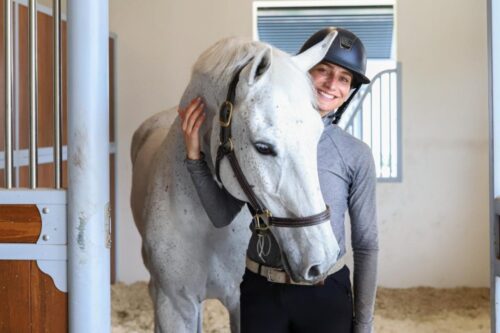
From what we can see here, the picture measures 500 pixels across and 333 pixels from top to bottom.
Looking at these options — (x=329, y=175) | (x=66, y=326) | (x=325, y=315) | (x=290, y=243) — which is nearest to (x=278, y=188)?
(x=290, y=243)

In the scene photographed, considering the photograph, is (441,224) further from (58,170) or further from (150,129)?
(58,170)

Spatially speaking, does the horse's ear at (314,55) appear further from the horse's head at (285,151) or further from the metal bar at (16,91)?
the metal bar at (16,91)

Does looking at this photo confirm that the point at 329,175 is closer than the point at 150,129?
Yes

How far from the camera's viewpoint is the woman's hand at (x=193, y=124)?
1.43 meters

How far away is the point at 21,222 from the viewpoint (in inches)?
48.5

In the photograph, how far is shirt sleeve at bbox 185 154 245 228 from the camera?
1.47m

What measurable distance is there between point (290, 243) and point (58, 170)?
1.58 ft

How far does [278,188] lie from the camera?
4.09 feet

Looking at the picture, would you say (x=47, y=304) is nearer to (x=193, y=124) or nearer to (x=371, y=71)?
(x=193, y=124)

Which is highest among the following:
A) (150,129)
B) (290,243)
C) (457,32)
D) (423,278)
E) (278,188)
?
(457,32)

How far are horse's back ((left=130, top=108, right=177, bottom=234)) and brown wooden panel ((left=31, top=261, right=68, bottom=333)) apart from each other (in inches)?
32.1

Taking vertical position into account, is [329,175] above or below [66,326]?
above

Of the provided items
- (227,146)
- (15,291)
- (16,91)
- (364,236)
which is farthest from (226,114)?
(16,91)

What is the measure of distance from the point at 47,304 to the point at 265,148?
1.75 ft
